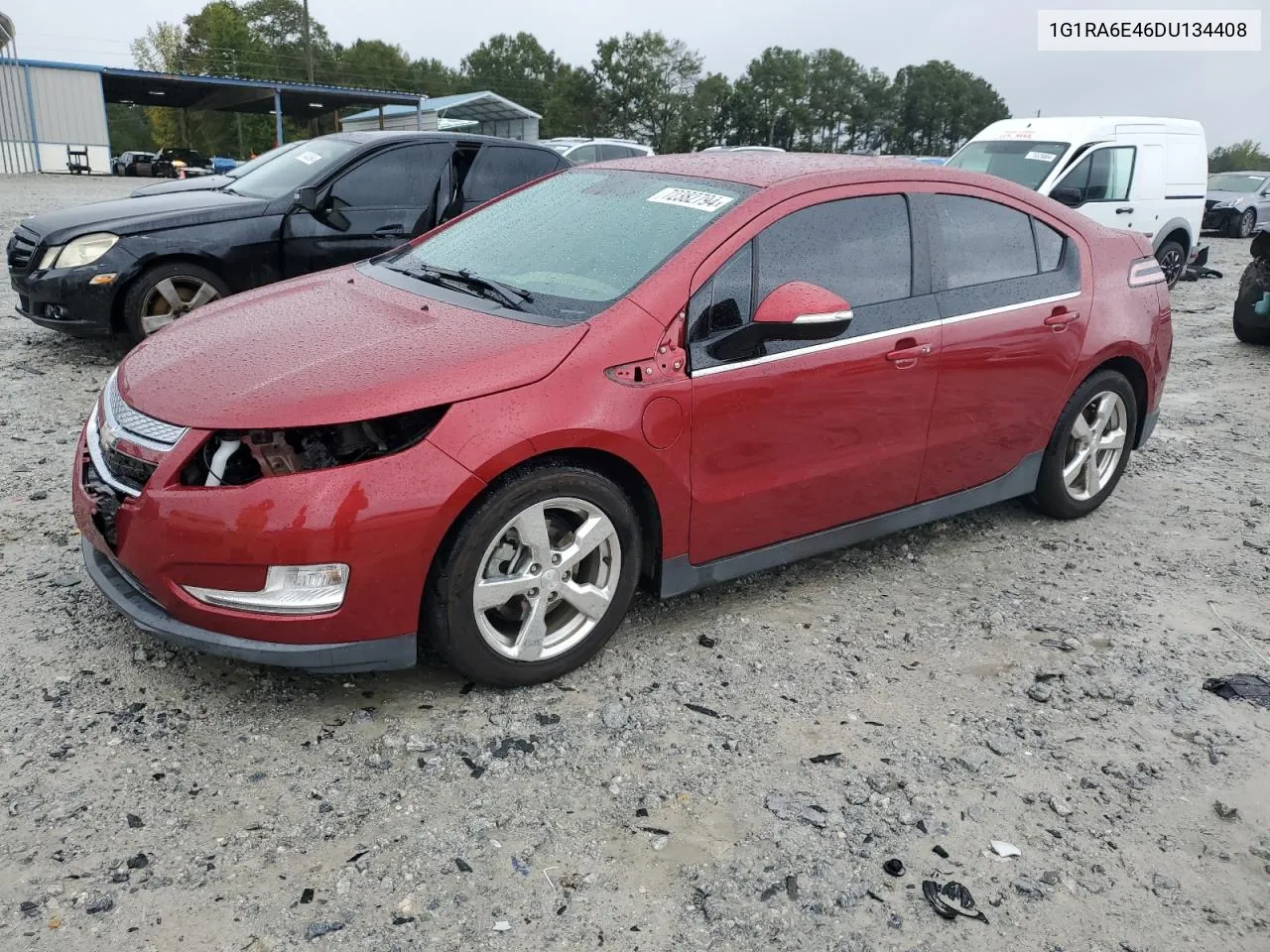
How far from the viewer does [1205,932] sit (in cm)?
247

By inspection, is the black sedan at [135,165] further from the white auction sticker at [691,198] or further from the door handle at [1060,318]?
the door handle at [1060,318]

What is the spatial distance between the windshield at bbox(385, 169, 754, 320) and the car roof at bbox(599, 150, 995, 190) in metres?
0.09

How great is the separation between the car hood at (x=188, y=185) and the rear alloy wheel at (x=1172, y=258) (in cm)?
1041

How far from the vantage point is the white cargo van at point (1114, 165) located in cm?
1117

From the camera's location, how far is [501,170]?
26.0 feet

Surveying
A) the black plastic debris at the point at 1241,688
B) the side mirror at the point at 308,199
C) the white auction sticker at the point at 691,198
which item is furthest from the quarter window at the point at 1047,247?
the side mirror at the point at 308,199

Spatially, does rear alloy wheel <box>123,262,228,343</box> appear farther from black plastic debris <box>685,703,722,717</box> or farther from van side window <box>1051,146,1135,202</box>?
van side window <box>1051,146,1135,202</box>

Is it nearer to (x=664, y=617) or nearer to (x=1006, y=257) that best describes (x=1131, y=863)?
(x=664, y=617)

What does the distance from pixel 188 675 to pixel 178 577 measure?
0.52 meters

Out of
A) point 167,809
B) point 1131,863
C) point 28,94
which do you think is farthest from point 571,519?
point 28,94

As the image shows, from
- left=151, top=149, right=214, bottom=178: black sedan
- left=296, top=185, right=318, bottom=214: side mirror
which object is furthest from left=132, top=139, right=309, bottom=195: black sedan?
left=151, top=149, right=214, bottom=178: black sedan

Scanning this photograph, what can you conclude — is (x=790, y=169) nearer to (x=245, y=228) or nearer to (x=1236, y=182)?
(x=245, y=228)

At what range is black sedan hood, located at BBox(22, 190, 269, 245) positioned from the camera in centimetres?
662

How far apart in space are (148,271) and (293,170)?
1.40m
